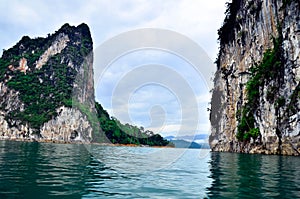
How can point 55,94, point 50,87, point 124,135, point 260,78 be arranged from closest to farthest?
point 260,78, point 55,94, point 50,87, point 124,135

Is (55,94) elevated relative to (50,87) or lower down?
lower down

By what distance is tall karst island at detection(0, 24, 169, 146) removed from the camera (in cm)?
11600

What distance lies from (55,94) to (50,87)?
29.6ft

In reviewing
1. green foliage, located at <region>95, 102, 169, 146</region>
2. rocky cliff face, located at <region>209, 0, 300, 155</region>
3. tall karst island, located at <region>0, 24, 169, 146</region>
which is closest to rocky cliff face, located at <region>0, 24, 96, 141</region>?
tall karst island, located at <region>0, 24, 169, 146</region>

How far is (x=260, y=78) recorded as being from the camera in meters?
41.0

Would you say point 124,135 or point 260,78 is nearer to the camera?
point 260,78

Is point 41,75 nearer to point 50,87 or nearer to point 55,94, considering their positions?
point 50,87

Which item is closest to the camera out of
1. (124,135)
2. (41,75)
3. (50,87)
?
(50,87)

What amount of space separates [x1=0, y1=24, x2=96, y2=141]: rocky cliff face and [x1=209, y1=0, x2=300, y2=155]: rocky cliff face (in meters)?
78.8

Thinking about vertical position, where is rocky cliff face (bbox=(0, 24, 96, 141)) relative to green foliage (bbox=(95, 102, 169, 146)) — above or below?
above

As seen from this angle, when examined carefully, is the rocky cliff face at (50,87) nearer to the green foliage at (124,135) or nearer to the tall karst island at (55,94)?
the tall karst island at (55,94)

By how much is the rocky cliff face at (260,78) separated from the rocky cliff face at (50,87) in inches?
3104

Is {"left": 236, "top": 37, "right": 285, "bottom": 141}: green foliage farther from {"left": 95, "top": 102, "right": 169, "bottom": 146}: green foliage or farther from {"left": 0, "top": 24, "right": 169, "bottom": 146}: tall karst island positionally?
{"left": 95, "top": 102, "right": 169, "bottom": 146}: green foliage

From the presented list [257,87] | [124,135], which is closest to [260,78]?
[257,87]
